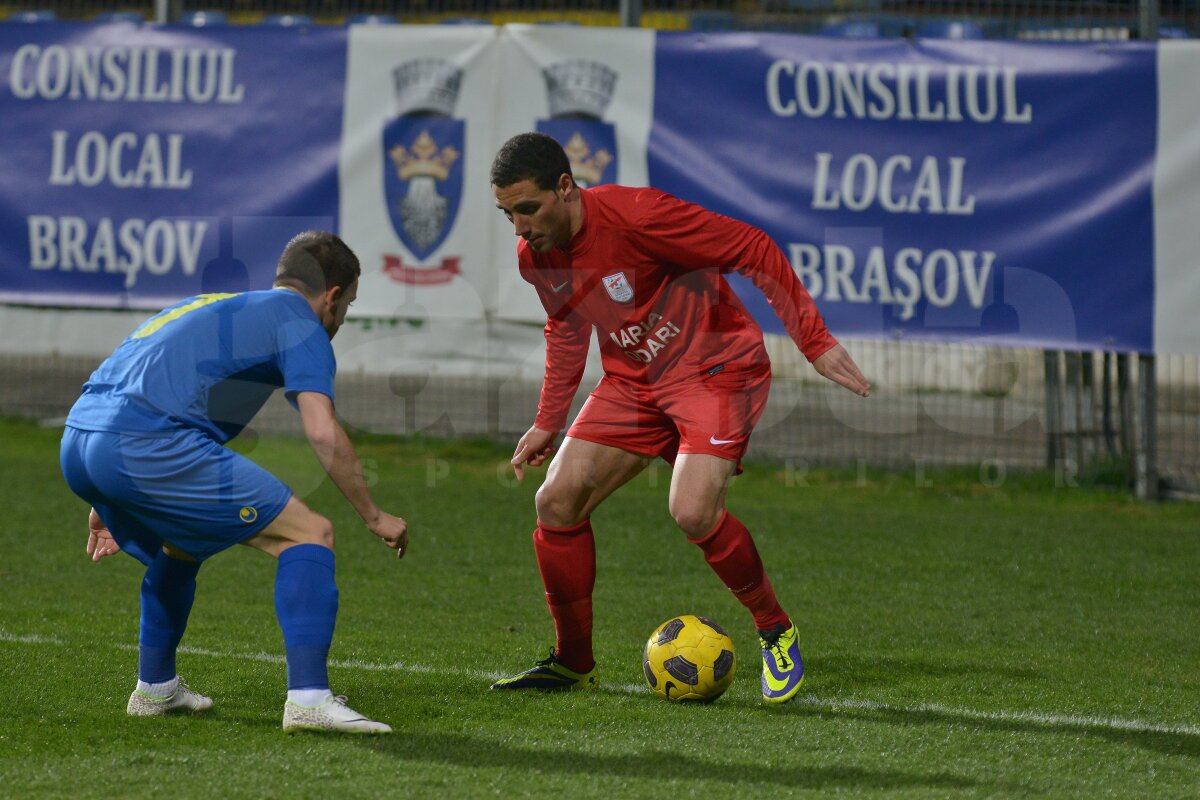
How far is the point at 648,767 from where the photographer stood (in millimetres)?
4266

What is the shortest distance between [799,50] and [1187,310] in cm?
294

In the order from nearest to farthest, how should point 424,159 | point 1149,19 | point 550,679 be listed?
point 550,679 → point 1149,19 → point 424,159

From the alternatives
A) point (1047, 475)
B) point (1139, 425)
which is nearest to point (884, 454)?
point (1047, 475)

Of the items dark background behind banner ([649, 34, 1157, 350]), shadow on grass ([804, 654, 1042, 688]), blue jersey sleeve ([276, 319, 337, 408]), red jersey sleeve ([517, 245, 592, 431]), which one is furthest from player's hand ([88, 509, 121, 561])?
dark background behind banner ([649, 34, 1157, 350])

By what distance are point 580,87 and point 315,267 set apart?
6138mm

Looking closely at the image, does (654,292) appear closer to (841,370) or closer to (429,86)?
(841,370)

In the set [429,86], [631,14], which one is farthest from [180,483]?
[631,14]

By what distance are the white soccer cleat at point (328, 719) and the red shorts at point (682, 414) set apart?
4.56ft

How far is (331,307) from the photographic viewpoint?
453 centimetres

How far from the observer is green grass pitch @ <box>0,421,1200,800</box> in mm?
4195

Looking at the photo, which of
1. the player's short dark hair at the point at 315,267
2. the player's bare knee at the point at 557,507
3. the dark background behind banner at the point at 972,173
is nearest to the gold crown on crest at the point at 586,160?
the dark background behind banner at the point at 972,173

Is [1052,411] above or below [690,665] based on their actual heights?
above

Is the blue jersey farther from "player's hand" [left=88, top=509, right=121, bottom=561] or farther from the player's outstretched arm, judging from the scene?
"player's hand" [left=88, top=509, right=121, bottom=561]

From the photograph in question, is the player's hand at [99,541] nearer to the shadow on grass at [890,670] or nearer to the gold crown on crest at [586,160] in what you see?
the shadow on grass at [890,670]
